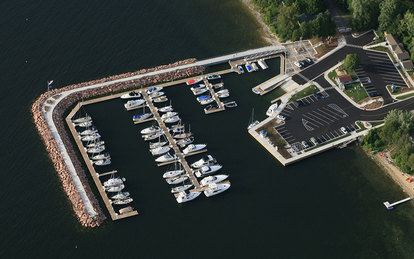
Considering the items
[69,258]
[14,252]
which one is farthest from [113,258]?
[14,252]

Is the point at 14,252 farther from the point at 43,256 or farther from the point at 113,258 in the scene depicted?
the point at 113,258

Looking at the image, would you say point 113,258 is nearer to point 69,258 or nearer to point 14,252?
point 69,258

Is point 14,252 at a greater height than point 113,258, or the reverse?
point 14,252

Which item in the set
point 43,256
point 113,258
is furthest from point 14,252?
point 113,258
